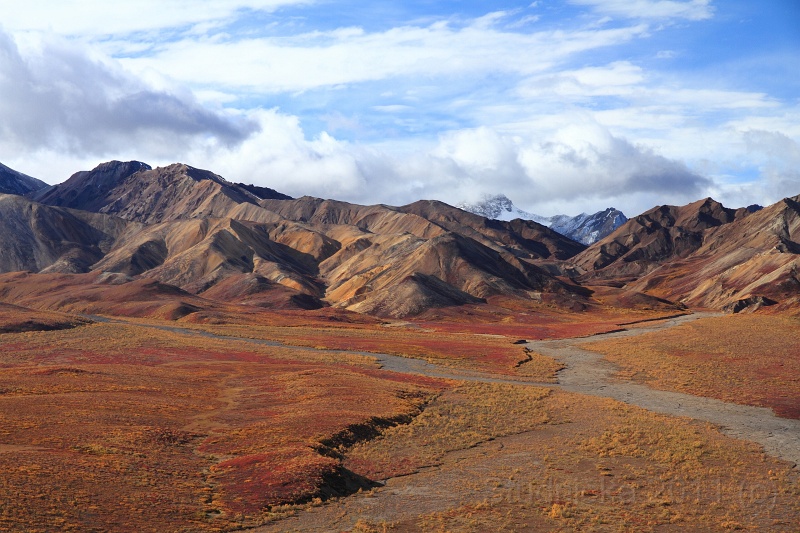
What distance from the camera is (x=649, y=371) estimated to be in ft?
249

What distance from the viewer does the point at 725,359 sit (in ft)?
266

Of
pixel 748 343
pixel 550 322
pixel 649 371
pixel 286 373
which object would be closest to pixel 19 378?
pixel 286 373

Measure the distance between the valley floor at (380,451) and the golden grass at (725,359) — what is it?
4.30ft

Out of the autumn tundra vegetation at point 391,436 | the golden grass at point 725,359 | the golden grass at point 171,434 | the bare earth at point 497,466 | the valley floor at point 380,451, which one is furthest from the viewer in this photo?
the golden grass at point 725,359

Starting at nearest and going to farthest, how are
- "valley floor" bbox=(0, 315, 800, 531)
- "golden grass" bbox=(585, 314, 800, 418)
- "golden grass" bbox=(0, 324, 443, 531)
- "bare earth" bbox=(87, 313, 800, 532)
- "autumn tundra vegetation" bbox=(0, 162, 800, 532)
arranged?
"golden grass" bbox=(0, 324, 443, 531)
"valley floor" bbox=(0, 315, 800, 531)
"autumn tundra vegetation" bbox=(0, 162, 800, 532)
"bare earth" bbox=(87, 313, 800, 532)
"golden grass" bbox=(585, 314, 800, 418)

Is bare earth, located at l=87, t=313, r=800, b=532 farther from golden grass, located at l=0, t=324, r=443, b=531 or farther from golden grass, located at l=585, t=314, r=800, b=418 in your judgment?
golden grass, located at l=585, t=314, r=800, b=418

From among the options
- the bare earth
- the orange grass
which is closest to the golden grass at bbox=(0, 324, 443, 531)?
the bare earth

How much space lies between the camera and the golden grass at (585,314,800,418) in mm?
62125

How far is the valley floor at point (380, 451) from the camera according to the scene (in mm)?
28359

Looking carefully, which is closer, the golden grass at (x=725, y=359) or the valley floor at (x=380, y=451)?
the valley floor at (x=380, y=451)

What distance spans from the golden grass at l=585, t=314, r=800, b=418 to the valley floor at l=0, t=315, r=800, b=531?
1.31 metres

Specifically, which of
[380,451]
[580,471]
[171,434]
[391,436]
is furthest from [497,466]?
[171,434]

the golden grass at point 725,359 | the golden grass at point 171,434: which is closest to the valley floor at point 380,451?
the golden grass at point 171,434

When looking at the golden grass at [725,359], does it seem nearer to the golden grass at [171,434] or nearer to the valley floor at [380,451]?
the valley floor at [380,451]
